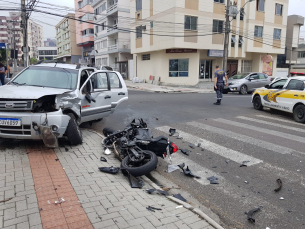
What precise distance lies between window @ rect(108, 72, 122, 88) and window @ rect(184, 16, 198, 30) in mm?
20146

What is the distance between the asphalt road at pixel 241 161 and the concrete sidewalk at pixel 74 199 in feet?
2.43

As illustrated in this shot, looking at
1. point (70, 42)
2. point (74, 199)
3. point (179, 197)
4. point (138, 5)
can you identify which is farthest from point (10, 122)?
point (70, 42)

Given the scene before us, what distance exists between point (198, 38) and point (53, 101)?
2401 cm

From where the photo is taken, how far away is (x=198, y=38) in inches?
1072

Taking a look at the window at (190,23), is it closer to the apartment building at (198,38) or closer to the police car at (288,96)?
the apartment building at (198,38)

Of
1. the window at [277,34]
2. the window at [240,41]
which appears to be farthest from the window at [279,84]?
the window at [277,34]

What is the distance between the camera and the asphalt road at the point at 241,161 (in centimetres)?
381

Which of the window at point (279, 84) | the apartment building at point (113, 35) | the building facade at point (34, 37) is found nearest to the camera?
the window at point (279, 84)

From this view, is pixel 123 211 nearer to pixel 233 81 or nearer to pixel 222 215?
pixel 222 215

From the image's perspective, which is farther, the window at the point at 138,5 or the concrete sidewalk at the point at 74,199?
the window at the point at 138,5

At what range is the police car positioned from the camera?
31.1ft

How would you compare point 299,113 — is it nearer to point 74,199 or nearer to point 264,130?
point 264,130

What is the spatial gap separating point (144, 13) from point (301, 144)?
Result: 27982 millimetres

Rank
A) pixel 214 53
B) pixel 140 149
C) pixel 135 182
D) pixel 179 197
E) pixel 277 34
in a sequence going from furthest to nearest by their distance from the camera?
pixel 277 34 → pixel 214 53 → pixel 140 149 → pixel 135 182 → pixel 179 197
